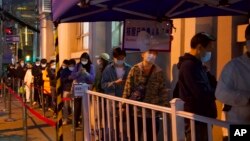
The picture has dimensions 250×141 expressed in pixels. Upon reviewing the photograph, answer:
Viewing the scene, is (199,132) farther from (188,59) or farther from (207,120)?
(188,59)

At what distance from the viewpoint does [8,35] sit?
82.4ft

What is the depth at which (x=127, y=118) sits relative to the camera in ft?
17.0

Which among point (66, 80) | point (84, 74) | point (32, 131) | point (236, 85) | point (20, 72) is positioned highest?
point (236, 85)

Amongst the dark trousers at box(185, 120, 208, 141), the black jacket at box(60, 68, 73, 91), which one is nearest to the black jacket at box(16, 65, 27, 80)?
the black jacket at box(60, 68, 73, 91)

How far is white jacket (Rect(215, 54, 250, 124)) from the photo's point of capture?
394 centimetres

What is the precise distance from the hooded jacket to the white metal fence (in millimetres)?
349

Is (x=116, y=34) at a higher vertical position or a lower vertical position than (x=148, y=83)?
higher

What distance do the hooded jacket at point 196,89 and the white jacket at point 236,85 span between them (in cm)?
96

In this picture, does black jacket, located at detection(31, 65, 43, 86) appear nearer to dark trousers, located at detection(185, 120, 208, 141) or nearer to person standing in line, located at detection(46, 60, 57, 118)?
person standing in line, located at detection(46, 60, 57, 118)

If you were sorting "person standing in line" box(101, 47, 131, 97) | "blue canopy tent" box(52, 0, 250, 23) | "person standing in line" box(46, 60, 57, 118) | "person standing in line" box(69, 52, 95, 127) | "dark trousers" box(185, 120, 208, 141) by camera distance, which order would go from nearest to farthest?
"dark trousers" box(185, 120, 208, 141) → "blue canopy tent" box(52, 0, 250, 23) → "person standing in line" box(101, 47, 131, 97) → "person standing in line" box(69, 52, 95, 127) → "person standing in line" box(46, 60, 57, 118)

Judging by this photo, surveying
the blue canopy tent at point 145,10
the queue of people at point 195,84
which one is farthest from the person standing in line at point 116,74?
the blue canopy tent at point 145,10

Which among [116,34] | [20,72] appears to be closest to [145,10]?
[116,34]

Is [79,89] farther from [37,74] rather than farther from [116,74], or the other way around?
[37,74]

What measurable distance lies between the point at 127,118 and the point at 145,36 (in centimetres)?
162
